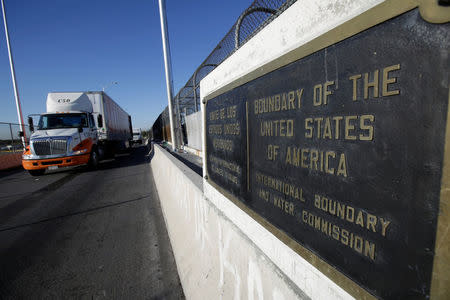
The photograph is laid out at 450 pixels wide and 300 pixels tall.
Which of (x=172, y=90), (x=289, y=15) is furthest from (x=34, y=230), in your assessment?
(x=172, y=90)

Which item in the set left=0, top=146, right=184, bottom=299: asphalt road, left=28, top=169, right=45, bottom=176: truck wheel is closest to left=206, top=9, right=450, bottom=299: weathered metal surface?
left=0, top=146, right=184, bottom=299: asphalt road

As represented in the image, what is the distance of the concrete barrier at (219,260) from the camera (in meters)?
1.15

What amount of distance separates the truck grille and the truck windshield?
4.07 ft

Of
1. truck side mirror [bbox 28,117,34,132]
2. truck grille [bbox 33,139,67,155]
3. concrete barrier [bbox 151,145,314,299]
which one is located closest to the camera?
concrete barrier [bbox 151,145,314,299]

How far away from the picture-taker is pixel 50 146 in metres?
10.1

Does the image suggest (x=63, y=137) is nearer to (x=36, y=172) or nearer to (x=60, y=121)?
(x=60, y=121)

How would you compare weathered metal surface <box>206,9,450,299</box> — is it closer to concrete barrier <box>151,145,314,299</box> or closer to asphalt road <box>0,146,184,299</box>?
concrete barrier <box>151,145,314,299</box>

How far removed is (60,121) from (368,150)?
13.6 m

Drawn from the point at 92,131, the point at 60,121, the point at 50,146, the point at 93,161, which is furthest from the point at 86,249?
the point at 92,131

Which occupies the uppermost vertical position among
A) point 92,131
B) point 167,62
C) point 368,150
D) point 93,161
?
point 167,62

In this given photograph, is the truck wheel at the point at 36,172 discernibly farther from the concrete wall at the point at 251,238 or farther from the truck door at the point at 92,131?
the concrete wall at the point at 251,238

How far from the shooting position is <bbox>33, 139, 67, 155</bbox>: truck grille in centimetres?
997

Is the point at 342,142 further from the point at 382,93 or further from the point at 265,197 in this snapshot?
the point at 265,197

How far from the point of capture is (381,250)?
71 centimetres
